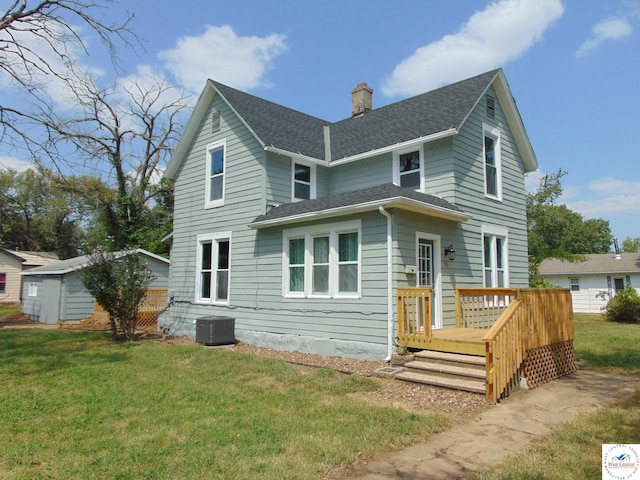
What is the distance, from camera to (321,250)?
34.5 ft

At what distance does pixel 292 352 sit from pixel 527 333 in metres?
5.53

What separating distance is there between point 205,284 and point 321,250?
5.22 meters

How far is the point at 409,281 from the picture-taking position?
909cm

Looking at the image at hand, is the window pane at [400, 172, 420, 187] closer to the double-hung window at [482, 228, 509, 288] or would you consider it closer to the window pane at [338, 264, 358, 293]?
the double-hung window at [482, 228, 509, 288]

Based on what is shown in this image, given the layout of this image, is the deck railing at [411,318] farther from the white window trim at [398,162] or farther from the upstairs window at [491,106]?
the upstairs window at [491,106]

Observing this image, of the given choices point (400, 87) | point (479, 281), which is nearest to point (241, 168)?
point (479, 281)

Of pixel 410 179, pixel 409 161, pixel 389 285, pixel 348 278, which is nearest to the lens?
pixel 389 285

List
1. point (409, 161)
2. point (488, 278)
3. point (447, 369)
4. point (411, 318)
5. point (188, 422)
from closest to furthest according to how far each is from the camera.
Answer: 1. point (188, 422)
2. point (447, 369)
3. point (411, 318)
4. point (409, 161)
5. point (488, 278)

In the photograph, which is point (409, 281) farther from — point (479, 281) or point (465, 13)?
point (465, 13)

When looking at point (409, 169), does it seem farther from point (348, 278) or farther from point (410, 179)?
point (348, 278)

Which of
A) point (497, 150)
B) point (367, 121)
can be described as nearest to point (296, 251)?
point (367, 121)

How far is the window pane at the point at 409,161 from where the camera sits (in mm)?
11659

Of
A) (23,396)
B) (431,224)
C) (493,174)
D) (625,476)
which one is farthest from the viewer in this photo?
(493,174)

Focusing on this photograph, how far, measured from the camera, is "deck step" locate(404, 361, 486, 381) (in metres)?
7.04
